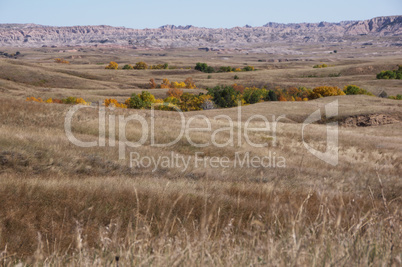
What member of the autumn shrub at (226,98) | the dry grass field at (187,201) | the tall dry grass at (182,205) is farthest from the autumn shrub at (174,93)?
→ the tall dry grass at (182,205)

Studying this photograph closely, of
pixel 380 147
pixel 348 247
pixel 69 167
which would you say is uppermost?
pixel 348 247

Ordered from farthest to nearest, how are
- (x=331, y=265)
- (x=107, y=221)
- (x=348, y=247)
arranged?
(x=107, y=221) < (x=348, y=247) < (x=331, y=265)

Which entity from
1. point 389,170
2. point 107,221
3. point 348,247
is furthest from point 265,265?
point 389,170

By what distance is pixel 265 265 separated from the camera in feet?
11.2

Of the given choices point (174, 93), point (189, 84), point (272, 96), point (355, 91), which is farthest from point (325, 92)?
point (189, 84)

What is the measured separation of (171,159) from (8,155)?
614 centimetres

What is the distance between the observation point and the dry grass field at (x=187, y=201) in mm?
3730

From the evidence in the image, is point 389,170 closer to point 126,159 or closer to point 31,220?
point 126,159

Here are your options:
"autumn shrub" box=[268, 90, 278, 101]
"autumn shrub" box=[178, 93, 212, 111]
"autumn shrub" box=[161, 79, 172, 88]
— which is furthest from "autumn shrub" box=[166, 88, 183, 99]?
"autumn shrub" box=[161, 79, 172, 88]

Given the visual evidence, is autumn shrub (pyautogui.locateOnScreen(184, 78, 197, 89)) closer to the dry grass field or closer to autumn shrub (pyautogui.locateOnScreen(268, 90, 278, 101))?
autumn shrub (pyautogui.locateOnScreen(268, 90, 278, 101))

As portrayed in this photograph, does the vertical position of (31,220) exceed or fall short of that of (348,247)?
it falls short

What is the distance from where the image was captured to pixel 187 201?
7.56m

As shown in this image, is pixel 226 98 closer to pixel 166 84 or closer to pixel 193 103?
pixel 193 103

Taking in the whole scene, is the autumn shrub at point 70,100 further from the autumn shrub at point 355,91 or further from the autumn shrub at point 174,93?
the autumn shrub at point 355,91
